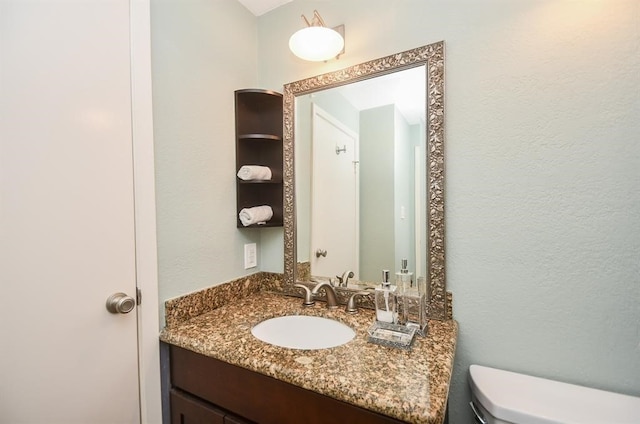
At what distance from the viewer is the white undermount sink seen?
3.65 ft

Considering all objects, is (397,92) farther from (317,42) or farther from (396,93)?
(317,42)

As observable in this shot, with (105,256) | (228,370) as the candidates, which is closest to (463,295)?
(228,370)

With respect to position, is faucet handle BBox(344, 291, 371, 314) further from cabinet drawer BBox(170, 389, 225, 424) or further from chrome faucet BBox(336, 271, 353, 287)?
cabinet drawer BBox(170, 389, 225, 424)

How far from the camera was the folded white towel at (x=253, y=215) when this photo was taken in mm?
1337

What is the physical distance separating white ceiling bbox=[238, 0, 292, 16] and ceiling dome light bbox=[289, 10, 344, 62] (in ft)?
1.02

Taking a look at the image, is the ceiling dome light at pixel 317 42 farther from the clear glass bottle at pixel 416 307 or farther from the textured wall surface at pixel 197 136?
the clear glass bottle at pixel 416 307

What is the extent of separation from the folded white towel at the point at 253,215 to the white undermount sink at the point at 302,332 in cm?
45

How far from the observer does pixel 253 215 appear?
1.34m

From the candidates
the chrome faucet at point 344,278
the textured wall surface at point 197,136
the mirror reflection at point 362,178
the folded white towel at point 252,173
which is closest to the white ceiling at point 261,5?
the textured wall surface at point 197,136

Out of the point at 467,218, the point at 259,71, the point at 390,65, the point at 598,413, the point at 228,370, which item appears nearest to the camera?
the point at 598,413

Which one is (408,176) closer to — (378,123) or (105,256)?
(378,123)

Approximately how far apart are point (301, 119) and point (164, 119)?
0.59 metres

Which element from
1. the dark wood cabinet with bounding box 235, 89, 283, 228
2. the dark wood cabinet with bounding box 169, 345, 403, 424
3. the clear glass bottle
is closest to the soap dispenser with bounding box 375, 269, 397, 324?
the clear glass bottle

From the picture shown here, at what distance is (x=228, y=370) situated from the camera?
90 cm
